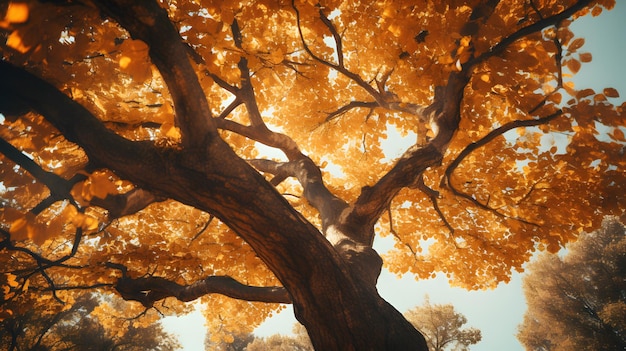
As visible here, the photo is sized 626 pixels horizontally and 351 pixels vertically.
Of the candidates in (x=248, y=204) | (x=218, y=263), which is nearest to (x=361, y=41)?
(x=248, y=204)

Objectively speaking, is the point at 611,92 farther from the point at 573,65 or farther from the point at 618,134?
the point at 618,134

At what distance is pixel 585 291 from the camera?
1741 cm

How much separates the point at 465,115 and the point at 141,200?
14.3 ft

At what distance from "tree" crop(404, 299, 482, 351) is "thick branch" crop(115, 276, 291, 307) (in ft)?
84.7

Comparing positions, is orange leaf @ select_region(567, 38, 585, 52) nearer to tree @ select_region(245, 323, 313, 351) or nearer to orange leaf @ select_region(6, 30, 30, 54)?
orange leaf @ select_region(6, 30, 30, 54)

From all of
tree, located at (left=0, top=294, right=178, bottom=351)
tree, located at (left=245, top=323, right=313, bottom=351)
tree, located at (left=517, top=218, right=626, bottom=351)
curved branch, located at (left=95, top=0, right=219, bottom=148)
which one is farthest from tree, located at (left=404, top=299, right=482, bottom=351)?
curved branch, located at (left=95, top=0, right=219, bottom=148)

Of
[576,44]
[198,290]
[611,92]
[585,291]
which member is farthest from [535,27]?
[585,291]

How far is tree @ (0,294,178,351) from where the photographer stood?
13477 millimetres

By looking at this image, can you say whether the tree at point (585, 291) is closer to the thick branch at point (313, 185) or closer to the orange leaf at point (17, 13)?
the thick branch at point (313, 185)

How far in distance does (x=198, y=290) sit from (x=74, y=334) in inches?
770

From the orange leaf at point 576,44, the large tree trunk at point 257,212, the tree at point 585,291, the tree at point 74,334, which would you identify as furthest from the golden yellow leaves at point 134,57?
the tree at point 585,291

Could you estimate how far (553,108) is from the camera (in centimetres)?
325

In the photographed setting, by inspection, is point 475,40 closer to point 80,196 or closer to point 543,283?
point 80,196

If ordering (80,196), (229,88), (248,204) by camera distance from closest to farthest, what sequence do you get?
(80,196)
(248,204)
(229,88)
